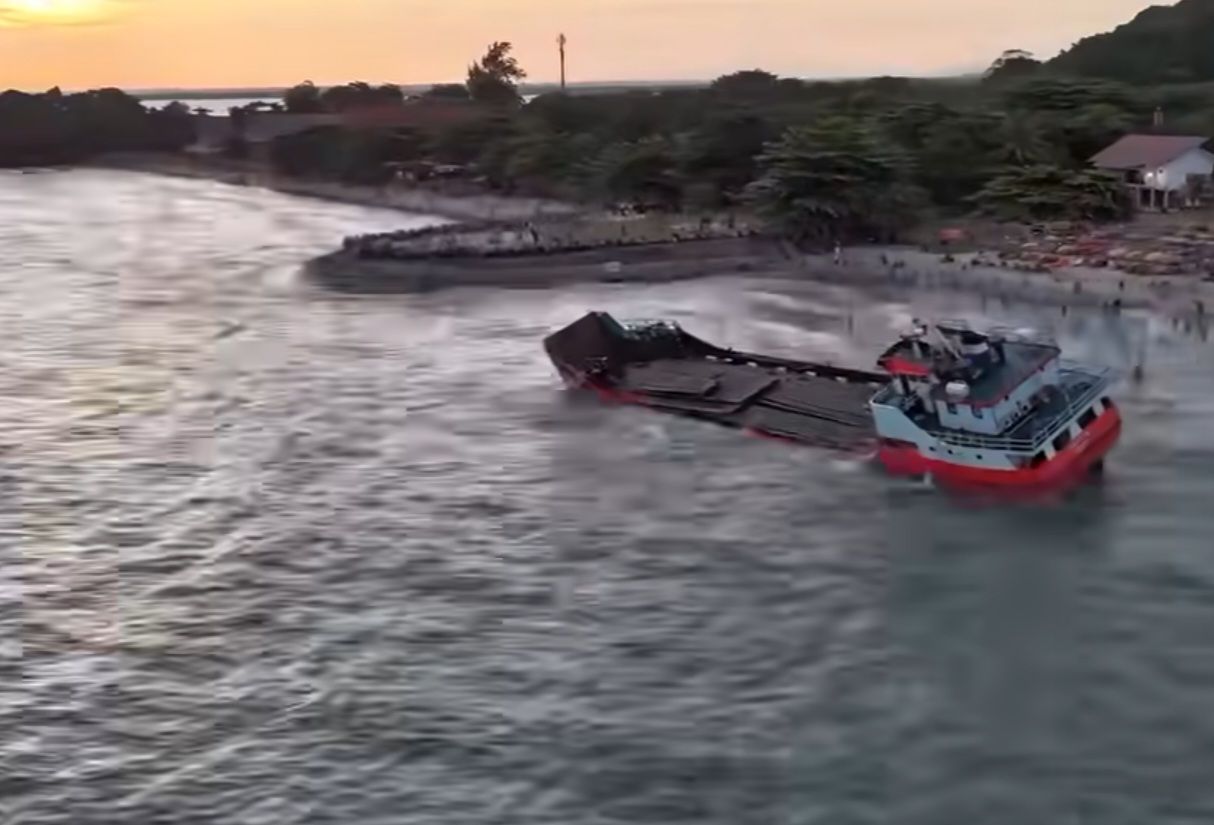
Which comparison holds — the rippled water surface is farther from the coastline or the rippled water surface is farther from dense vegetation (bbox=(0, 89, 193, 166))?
dense vegetation (bbox=(0, 89, 193, 166))

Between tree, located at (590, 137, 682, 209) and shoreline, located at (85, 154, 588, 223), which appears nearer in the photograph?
tree, located at (590, 137, 682, 209)

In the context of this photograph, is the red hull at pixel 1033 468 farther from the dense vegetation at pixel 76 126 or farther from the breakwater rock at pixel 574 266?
the dense vegetation at pixel 76 126

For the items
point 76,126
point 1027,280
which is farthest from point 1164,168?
point 76,126

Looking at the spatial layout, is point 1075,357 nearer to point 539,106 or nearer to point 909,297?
point 909,297

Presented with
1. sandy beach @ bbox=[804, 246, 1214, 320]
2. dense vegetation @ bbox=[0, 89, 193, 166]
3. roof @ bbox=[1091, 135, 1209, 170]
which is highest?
dense vegetation @ bbox=[0, 89, 193, 166]

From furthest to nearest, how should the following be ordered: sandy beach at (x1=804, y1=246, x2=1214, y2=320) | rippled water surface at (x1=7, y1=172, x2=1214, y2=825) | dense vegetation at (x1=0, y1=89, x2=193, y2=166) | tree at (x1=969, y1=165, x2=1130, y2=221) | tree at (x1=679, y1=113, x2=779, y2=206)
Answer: dense vegetation at (x1=0, y1=89, x2=193, y2=166), tree at (x1=679, y1=113, x2=779, y2=206), tree at (x1=969, y1=165, x2=1130, y2=221), sandy beach at (x1=804, y1=246, x2=1214, y2=320), rippled water surface at (x1=7, y1=172, x2=1214, y2=825)

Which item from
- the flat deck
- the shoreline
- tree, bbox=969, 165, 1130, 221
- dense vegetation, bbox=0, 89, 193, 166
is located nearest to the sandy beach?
tree, bbox=969, 165, 1130, 221

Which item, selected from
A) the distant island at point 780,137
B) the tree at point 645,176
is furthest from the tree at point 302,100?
the tree at point 645,176

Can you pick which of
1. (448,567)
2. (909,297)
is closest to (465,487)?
(448,567)
